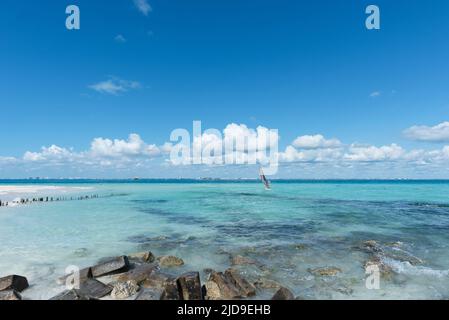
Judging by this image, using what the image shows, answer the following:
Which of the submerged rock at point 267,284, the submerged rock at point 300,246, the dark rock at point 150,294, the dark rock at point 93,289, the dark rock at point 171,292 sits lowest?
the submerged rock at point 300,246

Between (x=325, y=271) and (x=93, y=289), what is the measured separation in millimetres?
8955

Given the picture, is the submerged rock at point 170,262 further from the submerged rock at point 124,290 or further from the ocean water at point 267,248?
the submerged rock at point 124,290

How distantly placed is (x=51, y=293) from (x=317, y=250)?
1238 cm

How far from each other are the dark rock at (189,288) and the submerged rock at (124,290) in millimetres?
1878

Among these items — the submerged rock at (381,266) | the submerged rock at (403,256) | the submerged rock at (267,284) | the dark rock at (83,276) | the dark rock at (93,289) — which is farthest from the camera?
the submerged rock at (403,256)

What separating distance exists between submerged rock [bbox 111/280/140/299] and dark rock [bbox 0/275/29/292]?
3.33 m

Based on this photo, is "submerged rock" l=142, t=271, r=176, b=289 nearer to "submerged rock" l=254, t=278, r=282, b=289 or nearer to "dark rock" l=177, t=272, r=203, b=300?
"dark rock" l=177, t=272, r=203, b=300

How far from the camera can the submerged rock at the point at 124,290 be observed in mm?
9545

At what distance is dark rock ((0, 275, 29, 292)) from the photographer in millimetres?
9577

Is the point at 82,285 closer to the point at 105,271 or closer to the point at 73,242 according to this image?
the point at 105,271

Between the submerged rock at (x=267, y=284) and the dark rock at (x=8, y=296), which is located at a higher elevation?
the dark rock at (x=8, y=296)

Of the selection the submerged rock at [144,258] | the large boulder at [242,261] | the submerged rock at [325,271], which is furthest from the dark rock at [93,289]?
the submerged rock at [325,271]

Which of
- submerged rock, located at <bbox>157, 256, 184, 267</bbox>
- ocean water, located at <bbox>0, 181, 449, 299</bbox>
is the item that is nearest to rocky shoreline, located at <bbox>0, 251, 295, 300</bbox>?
ocean water, located at <bbox>0, 181, 449, 299</bbox>
